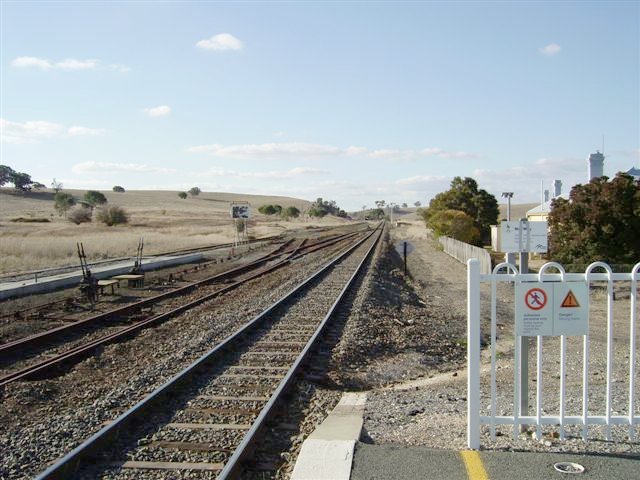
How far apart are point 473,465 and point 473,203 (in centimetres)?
5555

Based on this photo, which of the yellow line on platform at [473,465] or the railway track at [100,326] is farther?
the railway track at [100,326]

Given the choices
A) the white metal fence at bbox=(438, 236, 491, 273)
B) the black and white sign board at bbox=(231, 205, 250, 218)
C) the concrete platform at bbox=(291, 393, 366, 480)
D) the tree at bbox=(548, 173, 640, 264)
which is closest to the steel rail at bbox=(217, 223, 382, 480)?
the concrete platform at bbox=(291, 393, 366, 480)

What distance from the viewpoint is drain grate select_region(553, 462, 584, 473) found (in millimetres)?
4742

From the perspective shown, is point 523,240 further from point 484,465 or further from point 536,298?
point 484,465

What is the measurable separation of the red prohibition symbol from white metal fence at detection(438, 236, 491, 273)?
1971cm

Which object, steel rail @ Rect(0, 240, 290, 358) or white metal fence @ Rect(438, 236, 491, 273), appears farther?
white metal fence @ Rect(438, 236, 491, 273)

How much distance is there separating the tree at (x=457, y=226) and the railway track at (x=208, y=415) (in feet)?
127

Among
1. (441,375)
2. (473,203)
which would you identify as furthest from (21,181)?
(441,375)

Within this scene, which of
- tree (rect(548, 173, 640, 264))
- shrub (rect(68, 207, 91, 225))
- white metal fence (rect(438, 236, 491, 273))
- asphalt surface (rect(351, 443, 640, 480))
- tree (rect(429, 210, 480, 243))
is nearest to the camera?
asphalt surface (rect(351, 443, 640, 480))

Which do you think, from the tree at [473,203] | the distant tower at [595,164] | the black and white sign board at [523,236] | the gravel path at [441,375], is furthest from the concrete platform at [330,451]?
the tree at [473,203]

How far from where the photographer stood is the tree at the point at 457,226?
162 feet

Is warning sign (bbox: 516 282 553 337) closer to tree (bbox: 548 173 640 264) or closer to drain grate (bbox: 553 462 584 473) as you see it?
drain grate (bbox: 553 462 584 473)

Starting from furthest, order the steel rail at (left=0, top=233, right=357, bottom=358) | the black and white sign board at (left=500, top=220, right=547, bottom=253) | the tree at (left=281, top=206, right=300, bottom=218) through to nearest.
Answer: the tree at (left=281, top=206, right=300, bottom=218), the steel rail at (left=0, top=233, right=357, bottom=358), the black and white sign board at (left=500, top=220, right=547, bottom=253)

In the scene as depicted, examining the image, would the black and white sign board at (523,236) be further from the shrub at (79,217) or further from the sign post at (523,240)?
the shrub at (79,217)
